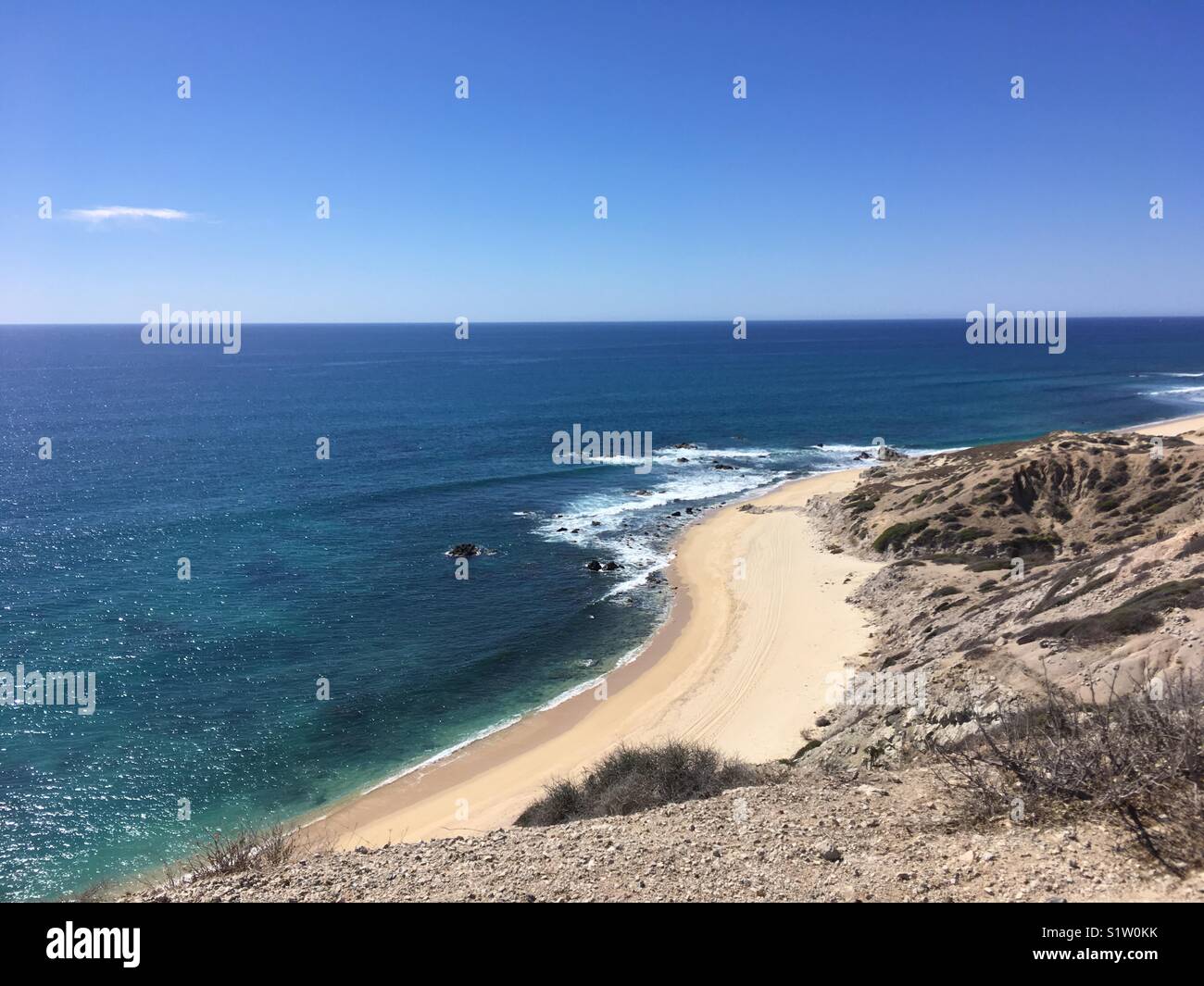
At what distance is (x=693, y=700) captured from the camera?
1177 inches

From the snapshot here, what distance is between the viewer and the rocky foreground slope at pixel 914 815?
989cm

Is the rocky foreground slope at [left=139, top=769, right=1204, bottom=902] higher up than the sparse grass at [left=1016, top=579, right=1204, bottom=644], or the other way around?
the sparse grass at [left=1016, top=579, right=1204, bottom=644]

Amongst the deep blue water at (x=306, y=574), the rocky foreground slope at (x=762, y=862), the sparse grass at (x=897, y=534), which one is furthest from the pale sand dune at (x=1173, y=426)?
the rocky foreground slope at (x=762, y=862)

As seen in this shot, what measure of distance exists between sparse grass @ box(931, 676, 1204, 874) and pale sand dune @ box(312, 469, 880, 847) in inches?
475

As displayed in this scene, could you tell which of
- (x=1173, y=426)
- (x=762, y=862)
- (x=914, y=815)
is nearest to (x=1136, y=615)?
(x=914, y=815)

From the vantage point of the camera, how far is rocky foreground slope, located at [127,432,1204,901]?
989cm

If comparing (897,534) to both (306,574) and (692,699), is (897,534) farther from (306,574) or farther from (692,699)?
(306,574)

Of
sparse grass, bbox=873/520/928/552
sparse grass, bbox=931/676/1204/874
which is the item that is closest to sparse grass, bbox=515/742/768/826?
sparse grass, bbox=931/676/1204/874

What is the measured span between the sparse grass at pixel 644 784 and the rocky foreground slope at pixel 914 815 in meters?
0.98

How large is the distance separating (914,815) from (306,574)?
131 feet

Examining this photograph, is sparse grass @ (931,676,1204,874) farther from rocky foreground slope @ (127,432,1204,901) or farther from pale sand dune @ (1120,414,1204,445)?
pale sand dune @ (1120,414,1204,445)

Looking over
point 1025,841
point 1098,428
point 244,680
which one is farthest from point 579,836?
point 1098,428
